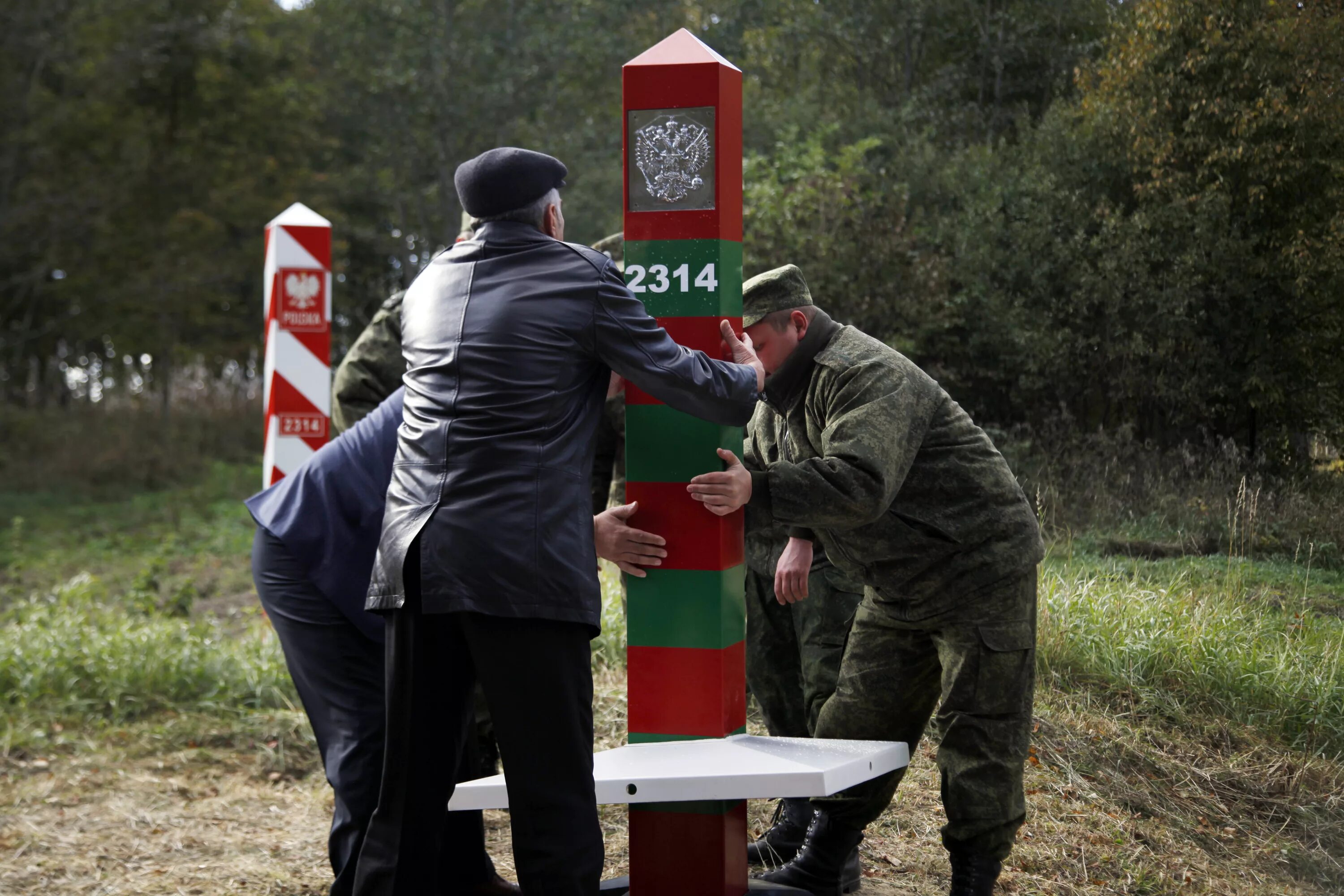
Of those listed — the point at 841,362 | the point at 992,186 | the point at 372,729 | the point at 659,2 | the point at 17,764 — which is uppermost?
the point at 659,2

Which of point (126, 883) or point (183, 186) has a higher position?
point (183, 186)

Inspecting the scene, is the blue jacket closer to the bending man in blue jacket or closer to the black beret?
the bending man in blue jacket

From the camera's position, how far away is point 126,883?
15.1 ft

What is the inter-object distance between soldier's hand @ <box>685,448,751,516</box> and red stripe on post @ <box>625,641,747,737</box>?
1.31 ft

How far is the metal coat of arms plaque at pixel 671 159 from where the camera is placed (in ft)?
10.5

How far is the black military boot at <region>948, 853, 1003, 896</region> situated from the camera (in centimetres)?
350

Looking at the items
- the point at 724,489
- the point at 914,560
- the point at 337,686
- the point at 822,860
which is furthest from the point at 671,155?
the point at 822,860

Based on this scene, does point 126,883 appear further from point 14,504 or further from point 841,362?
point 14,504

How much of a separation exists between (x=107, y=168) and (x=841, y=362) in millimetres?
16954

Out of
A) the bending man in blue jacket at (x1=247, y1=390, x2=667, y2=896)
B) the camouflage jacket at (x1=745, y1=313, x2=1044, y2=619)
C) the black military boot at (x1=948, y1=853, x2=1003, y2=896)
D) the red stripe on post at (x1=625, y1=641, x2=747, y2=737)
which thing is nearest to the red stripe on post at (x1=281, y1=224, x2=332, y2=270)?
the bending man in blue jacket at (x1=247, y1=390, x2=667, y2=896)

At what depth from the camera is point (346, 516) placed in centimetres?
362

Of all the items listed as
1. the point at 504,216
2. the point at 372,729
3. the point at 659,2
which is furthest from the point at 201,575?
the point at 504,216

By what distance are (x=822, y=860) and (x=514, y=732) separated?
1377 mm

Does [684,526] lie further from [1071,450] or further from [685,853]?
[1071,450]
